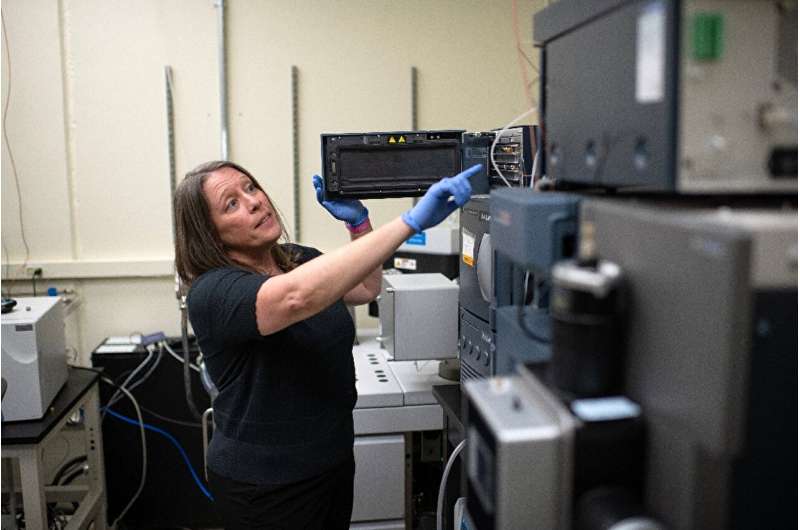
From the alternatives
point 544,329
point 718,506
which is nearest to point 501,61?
point 544,329

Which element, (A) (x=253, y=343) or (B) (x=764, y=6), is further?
(A) (x=253, y=343)

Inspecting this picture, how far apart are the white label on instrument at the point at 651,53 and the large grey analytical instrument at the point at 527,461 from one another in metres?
0.37

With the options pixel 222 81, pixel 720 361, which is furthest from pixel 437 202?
pixel 222 81

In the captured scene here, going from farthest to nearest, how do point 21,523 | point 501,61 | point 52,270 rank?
point 501,61, point 52,270, point 21,523

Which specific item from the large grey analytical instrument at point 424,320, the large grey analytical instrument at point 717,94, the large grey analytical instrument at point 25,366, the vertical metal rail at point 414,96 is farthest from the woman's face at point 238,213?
the vertical metal rail at point 414,96

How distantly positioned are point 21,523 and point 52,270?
96cm

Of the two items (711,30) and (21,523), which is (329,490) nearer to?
(711,30)

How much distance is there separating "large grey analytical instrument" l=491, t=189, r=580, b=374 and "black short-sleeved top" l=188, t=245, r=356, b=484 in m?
0.53

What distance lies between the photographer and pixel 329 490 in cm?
161

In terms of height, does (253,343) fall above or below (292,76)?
below

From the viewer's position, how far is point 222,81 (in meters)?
2.80

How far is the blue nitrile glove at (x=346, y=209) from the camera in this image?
1.75 meters

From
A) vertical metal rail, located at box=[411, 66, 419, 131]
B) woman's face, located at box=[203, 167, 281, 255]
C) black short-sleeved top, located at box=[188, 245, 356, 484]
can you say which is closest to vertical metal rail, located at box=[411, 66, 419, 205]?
vertical metal rail, located at box=[411, 66, 419, 131]

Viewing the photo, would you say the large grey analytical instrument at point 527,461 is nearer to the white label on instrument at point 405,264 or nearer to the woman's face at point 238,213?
the woman's face at point 238,213
